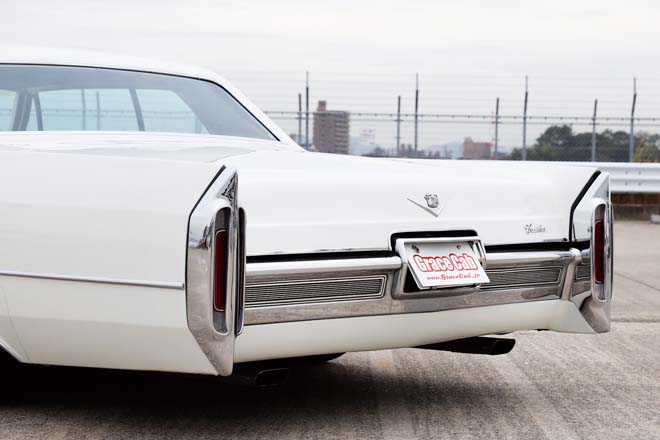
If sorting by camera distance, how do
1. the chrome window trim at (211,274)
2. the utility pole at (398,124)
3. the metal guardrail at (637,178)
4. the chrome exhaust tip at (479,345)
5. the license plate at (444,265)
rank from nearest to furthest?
the chrome window trim at (211,274) → the license plate at (444,265) → the chrome exhaust tip at (479,345) → the metal guardrail at (637,178) → the utility pole at (398,124)

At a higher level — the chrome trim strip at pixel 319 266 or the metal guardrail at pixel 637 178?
the chrome trim strip at pixel 319 266

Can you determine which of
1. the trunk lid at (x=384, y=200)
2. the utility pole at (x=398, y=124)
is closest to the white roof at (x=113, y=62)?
the trunk lid at (x=384, y=200)

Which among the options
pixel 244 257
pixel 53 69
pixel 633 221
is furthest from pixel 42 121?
pixel 633 221

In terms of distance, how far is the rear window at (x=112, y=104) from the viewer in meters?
4.45

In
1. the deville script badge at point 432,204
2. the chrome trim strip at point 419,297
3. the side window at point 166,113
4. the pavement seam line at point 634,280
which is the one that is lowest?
the pavement seam line at point 634,280

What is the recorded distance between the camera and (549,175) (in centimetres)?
439

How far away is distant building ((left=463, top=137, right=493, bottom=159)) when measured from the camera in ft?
62.0

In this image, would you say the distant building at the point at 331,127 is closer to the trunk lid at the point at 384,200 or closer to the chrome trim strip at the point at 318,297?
the trunk lid at the point at 384,200

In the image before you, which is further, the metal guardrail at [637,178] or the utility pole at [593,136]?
the utility pole at [593,136]

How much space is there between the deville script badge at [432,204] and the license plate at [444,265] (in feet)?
0.39

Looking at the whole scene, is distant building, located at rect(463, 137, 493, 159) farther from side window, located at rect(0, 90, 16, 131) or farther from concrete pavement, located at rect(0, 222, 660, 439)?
side window, located at rect(0, 90, 16, 131)

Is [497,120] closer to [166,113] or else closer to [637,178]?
[637,178]

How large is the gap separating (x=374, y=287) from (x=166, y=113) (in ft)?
5.03

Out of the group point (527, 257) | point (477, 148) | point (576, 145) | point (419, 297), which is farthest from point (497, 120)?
point (419, 297)
